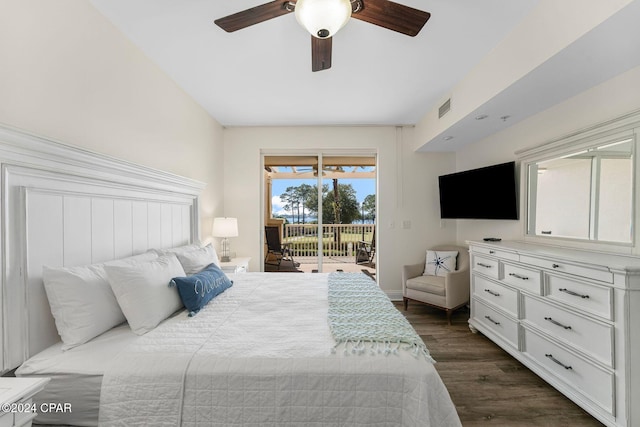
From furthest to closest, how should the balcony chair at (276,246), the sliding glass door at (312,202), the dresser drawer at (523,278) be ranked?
the balcony chair at (276,246) < the sliding glass door at (312,202) < the dresser drawer at (523,278)

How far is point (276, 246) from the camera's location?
471 centimetres

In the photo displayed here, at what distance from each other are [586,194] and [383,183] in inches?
89.6

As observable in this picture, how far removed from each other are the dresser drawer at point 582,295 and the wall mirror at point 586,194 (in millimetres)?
507

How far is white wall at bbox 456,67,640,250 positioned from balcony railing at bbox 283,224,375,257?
5.62ft

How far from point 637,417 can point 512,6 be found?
248cm

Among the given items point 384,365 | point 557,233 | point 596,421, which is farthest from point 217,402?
point 557,233

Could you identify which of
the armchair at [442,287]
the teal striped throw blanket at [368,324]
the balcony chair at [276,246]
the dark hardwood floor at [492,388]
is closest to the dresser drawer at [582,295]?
the dark hardwood floor at [492,388]

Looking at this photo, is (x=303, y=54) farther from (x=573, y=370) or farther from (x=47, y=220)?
(x=573, y=370)

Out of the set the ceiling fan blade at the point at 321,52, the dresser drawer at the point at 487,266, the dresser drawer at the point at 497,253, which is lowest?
the dresser drawer at the point at 487,266

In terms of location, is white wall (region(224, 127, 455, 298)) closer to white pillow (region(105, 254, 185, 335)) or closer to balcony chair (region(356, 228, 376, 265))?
balcony chair (region(356, 228, 376, 265))

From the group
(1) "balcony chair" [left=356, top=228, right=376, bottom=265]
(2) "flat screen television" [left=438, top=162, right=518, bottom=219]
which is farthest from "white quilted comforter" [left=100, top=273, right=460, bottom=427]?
(1) "balcony chair" [left=356, top=228, right=376, bottom=265]

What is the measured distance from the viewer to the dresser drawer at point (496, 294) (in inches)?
90.9

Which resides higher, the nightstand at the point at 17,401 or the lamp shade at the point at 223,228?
the lamp shade at the point at 223,228

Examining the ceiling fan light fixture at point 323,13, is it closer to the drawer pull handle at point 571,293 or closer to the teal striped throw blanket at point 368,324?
the teal striped throw blanket at point 368,324
